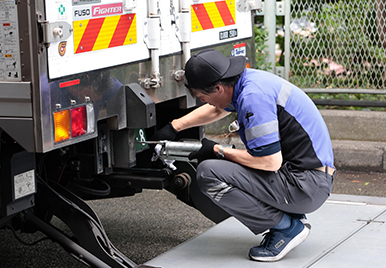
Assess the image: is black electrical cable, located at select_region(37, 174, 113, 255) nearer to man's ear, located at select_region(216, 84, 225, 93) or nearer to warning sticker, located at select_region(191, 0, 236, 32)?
man's ear, located at select_region(216, 84, 225, 93)

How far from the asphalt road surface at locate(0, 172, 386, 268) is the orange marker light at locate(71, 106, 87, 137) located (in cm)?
151

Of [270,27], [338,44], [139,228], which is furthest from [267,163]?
[338,44]

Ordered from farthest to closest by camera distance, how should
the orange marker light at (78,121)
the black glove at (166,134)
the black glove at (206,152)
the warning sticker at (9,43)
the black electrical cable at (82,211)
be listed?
the black glove at (166,134)
the black electrical cable at (82,211)
the black glove at (206,152)
the orange marker light at (78,121)
the warning sticker at (9,43)

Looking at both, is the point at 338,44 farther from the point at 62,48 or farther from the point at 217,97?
the point at 62,48

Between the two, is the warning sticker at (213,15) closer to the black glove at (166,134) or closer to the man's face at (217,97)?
the black glove at (166,134)

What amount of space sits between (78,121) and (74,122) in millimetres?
33

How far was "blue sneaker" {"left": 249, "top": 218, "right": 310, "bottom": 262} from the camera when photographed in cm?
336

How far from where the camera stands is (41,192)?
3.75 m

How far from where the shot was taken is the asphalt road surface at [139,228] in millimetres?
4434

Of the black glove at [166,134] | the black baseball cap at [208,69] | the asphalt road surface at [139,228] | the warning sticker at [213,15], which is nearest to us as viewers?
the black baseball cap at [208,69]

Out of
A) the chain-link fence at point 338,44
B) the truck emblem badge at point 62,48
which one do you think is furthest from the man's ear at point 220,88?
the chain-link fence at point 338,44

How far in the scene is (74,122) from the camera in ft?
10.1

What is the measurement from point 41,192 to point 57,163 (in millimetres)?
219

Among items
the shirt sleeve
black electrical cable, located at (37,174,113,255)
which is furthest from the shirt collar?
black electrical cable, located at (37,174,113,255)
